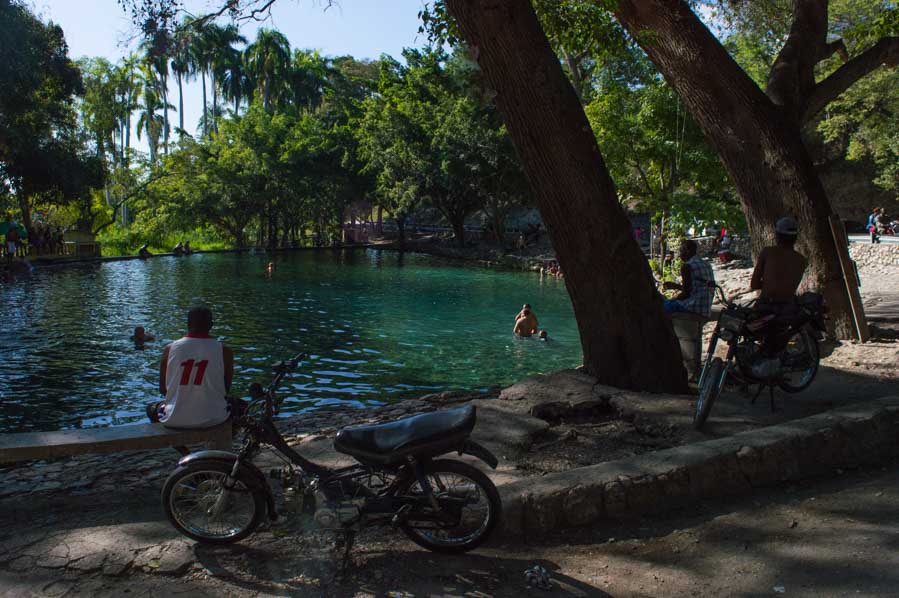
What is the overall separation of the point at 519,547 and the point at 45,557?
2653 millimetres

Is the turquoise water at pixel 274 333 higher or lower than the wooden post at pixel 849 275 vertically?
lower

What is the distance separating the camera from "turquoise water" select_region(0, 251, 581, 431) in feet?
38.2

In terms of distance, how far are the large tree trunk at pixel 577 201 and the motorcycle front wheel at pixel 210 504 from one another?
4.19m

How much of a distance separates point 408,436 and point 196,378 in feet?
5.66

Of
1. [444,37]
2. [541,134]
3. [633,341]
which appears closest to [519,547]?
[633,341]

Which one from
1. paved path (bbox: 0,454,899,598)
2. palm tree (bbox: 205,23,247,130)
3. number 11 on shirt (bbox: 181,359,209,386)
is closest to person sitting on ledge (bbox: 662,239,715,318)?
paved path (bbox: 0,454,899,598)

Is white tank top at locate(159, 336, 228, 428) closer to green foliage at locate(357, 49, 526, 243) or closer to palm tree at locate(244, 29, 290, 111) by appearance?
green foliage at locate(357, 49, 526, 243)

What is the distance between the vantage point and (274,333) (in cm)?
1766

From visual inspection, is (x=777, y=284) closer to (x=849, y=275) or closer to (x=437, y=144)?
(x=849, y=275)

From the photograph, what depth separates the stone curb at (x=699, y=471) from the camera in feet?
13.7

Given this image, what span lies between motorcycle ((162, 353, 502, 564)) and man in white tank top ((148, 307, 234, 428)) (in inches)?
24.9

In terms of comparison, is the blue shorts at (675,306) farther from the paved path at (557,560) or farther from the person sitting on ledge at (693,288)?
the paved path at (557,560)

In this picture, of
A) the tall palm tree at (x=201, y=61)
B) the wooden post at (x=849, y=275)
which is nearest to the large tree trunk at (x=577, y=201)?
the wooden post at (x=849, y=275)

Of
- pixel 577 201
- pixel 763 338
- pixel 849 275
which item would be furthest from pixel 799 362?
pixel 849 275
